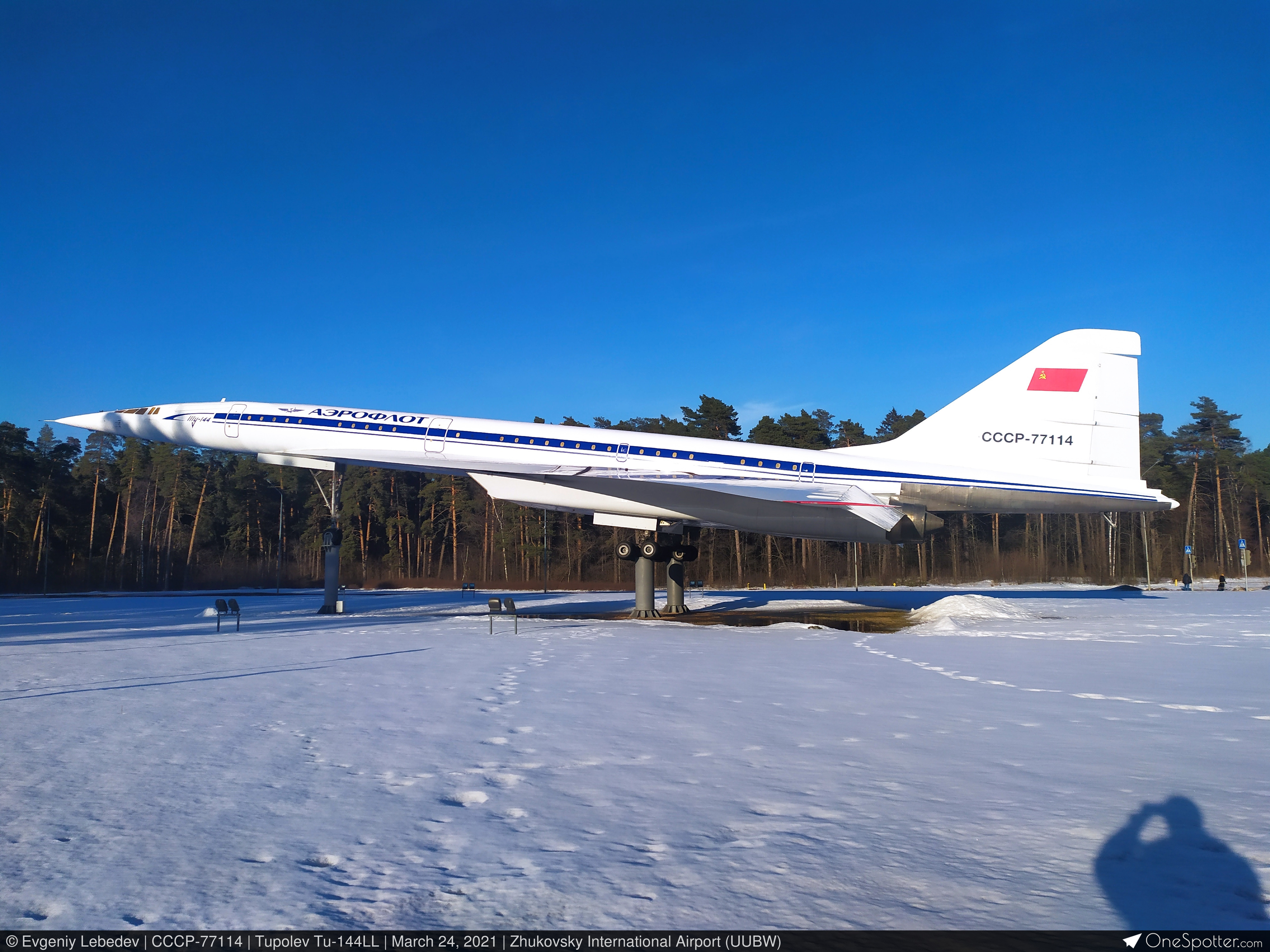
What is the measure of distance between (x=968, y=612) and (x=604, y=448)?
8688 millimetres

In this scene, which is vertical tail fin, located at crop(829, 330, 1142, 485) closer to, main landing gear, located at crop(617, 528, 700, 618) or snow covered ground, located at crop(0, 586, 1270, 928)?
main landing gear, located at crop(617, 528, 700, 618)

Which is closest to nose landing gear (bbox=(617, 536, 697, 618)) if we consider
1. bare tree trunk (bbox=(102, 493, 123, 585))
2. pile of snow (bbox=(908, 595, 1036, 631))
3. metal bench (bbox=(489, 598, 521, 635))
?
metal bench (bbox=(489, 598, 521, 635))

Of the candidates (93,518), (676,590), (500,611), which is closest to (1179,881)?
(500,611)

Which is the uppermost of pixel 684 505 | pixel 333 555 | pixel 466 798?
pixel 684 505

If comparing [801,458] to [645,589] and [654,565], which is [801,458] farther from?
[645,589]

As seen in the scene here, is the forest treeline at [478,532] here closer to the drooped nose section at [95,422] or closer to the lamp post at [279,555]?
the lamp post at [279,555]

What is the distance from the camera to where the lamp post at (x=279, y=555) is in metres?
36.2

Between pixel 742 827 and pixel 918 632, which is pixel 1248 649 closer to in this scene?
pixel 918 632

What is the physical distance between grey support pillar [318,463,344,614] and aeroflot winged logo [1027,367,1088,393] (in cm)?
1592

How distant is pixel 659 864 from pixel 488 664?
6.39 m

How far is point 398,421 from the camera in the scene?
1756 centimetres

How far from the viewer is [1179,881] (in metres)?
2.80

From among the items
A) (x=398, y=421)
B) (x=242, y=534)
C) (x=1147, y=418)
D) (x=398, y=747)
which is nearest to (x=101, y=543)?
(x=242, y=534)

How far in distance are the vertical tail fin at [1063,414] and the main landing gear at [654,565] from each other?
21.2 ft
